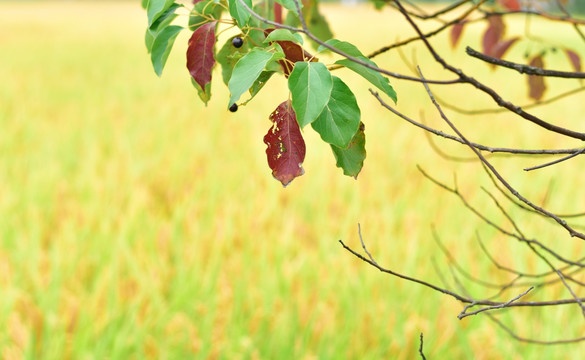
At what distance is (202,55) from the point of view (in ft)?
2.23

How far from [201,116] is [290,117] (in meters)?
5.45

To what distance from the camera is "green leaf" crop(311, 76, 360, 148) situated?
0.56m

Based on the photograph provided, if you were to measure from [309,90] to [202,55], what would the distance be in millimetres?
204

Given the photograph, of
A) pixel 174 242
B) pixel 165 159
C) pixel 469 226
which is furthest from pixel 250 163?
pixel 469 226

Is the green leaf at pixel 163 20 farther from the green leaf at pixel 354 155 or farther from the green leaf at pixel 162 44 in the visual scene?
the green leaf at pixel 354 155

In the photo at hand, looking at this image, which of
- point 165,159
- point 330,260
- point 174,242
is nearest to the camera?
point 330,260

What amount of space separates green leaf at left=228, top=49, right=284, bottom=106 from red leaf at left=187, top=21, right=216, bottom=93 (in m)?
0.13

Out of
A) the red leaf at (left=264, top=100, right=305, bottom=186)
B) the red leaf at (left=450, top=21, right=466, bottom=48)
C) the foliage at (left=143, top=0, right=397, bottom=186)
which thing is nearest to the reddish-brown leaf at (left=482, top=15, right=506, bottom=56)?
the red leaf at (left=450, top=21, right=466, bottom=48)

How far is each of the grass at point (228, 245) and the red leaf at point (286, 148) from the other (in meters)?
1.49

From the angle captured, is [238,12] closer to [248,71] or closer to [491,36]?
[248,71]

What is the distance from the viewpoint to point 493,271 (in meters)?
2.72

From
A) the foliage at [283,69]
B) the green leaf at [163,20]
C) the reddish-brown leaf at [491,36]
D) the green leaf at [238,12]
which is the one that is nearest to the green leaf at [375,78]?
the foliage at [283,69]

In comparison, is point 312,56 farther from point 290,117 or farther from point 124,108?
point 124,108

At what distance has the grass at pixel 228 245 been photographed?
2.08 meters
